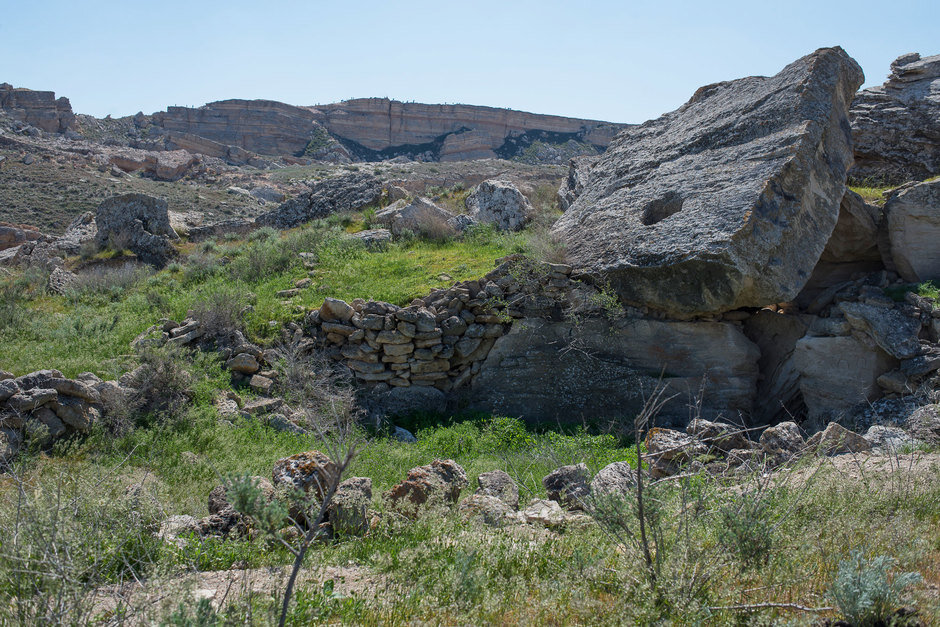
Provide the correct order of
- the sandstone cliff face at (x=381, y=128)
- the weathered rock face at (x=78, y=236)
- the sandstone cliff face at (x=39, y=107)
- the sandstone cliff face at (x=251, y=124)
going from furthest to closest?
the sandstone cliff face at (x=381, y=128), the sandstone cliff face at (x=251, y=124), the sandstone cliff face at (x=39, y=107), the weathered rock face at (x=78, y=236)

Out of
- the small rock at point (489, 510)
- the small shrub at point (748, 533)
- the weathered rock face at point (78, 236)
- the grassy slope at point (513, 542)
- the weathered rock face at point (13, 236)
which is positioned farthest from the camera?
the weathered rock face at point (13, 236)

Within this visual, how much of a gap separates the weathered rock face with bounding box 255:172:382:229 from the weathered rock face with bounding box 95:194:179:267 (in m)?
2.29

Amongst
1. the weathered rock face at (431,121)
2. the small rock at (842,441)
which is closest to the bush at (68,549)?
the small rock at (842,441)

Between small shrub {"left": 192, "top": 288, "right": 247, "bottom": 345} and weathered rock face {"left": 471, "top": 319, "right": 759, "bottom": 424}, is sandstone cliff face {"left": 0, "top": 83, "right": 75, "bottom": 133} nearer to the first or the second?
small shrub {"left": 192, "top": 288, "right": 247, "bottom": 345}

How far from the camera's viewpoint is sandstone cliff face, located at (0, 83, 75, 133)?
41.4m

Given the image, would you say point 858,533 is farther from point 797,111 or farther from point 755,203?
point 797,111

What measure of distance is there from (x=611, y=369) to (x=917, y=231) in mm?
3876

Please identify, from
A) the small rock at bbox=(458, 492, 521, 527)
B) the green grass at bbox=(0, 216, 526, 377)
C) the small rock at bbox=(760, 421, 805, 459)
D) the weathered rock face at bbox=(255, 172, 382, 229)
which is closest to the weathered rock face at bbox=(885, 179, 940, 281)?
the small rock at bbox=(760, 421, 805, 459)

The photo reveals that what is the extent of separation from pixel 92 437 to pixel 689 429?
16.5 ft

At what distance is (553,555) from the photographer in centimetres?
294

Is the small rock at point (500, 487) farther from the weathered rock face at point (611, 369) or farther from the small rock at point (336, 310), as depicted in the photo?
the small rock at point (336, 310)

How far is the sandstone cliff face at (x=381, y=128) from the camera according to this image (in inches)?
2332

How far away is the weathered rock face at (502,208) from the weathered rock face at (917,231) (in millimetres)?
5561

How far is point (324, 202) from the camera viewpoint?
13.7 metres
